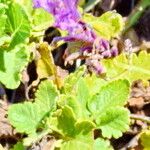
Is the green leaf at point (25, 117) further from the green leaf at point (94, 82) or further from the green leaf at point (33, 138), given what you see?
the green leaf at point (94, 82)

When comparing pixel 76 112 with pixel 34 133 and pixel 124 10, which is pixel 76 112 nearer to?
pixel 34 133

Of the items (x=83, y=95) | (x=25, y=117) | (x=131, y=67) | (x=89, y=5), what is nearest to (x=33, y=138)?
(x=25, y=117)

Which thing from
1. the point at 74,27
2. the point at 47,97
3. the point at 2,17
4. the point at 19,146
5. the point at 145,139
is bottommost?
the point at 145,139

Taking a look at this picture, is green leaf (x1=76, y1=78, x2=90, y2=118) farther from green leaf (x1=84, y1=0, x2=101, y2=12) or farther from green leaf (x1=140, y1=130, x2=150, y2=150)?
green leaf (x1=84, y1=0, x2=101, y2=12)

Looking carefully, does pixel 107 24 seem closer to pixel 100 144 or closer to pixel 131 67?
pixel 131 67

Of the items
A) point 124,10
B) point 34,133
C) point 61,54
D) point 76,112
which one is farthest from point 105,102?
point 124,10
